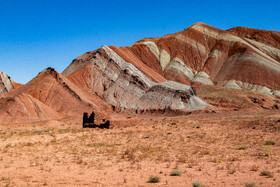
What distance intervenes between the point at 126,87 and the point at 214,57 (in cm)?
4432

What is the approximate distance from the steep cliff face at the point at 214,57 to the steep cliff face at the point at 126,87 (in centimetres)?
1552

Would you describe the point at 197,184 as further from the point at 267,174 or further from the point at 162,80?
the point at 162,80

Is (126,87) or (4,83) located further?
(4,83)

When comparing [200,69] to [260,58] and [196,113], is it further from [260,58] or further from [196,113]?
[196,113]

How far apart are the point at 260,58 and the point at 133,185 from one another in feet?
268

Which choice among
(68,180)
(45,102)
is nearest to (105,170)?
(68,180)

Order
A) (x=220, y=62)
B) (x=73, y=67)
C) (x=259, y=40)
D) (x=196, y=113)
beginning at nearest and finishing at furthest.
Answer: (x=196, y=113), (x=73, y=67), (x=220, y=62), (x=259, y=40)

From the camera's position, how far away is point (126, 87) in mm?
52750

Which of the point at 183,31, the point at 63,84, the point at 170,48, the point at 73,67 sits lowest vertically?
the point at 63,84

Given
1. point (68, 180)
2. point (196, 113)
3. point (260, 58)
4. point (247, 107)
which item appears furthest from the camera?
point (260, 58)

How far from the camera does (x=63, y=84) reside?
43938mm

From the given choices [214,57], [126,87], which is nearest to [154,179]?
[126,87]

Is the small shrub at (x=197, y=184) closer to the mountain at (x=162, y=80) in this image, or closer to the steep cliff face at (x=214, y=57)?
the mountain at (x=162, y=80)

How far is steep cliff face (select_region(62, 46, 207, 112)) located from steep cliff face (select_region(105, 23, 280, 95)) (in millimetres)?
15525
